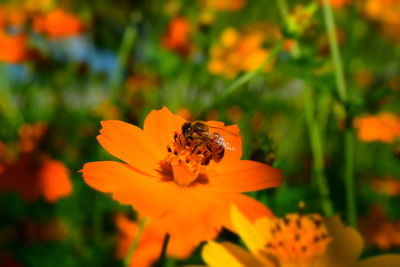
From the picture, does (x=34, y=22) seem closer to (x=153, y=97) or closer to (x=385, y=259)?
(x=153, y=97)

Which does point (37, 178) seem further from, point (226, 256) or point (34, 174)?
point (226, 256)

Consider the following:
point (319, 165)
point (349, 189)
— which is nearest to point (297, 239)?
point (349, 189)

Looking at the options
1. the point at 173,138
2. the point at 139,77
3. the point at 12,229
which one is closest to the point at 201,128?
Answer: the point at 173,138

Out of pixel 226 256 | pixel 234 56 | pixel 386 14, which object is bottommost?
pixel 226 256

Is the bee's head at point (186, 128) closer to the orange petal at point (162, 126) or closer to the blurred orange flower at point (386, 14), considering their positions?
the orange petal at point (162, 126)

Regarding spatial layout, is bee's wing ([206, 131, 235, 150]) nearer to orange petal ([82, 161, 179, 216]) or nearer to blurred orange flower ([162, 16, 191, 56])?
orange petal ([82, 161, 179, 216])

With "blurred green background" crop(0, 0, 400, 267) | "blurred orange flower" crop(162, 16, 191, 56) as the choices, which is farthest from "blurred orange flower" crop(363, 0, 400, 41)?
"blurred orange flower" crop(162, 16, 191, 56)

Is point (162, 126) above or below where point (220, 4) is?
below
